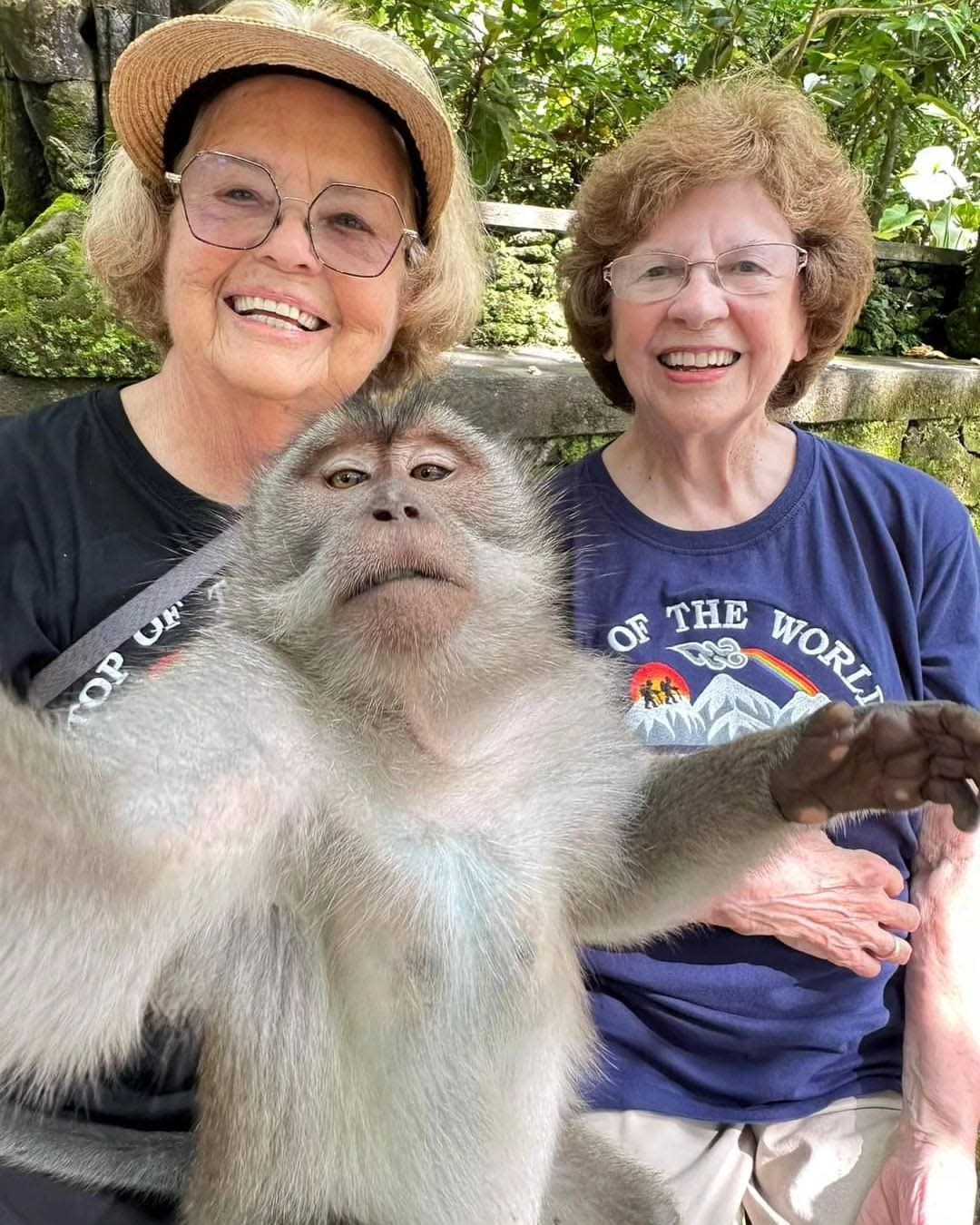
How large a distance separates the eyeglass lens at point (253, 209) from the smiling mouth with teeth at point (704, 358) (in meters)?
0.73

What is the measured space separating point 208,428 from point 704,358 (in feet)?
3.57

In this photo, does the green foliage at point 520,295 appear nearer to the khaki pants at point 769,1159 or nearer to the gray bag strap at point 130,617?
the gray bag strap at point 130,617

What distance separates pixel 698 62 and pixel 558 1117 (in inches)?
262

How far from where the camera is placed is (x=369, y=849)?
1569 millimetres

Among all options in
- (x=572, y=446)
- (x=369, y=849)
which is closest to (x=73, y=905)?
(x=369, y=849)

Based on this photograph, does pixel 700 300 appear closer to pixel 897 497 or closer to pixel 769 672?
pixel 897 497

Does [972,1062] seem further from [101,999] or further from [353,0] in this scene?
[353,0]

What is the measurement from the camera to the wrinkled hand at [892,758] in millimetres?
1358

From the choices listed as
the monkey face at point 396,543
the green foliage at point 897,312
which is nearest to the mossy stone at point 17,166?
the monkey face at point 396,543

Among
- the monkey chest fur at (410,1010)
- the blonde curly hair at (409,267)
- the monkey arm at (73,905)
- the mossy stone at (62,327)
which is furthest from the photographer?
the mossy stone at (62,327)

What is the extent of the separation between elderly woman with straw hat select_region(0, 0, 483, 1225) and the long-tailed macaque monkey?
171mm

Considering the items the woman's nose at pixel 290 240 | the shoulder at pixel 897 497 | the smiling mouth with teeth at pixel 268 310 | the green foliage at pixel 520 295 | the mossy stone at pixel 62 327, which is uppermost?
the woman's nose at pixel 290 240

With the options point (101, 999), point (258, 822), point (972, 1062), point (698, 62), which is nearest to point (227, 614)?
point (258, 822)

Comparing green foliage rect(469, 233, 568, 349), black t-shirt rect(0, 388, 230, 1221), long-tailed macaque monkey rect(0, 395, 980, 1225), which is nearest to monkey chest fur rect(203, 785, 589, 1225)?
long-tailed macaque monkey rect(0, 395, 980, 1225)
